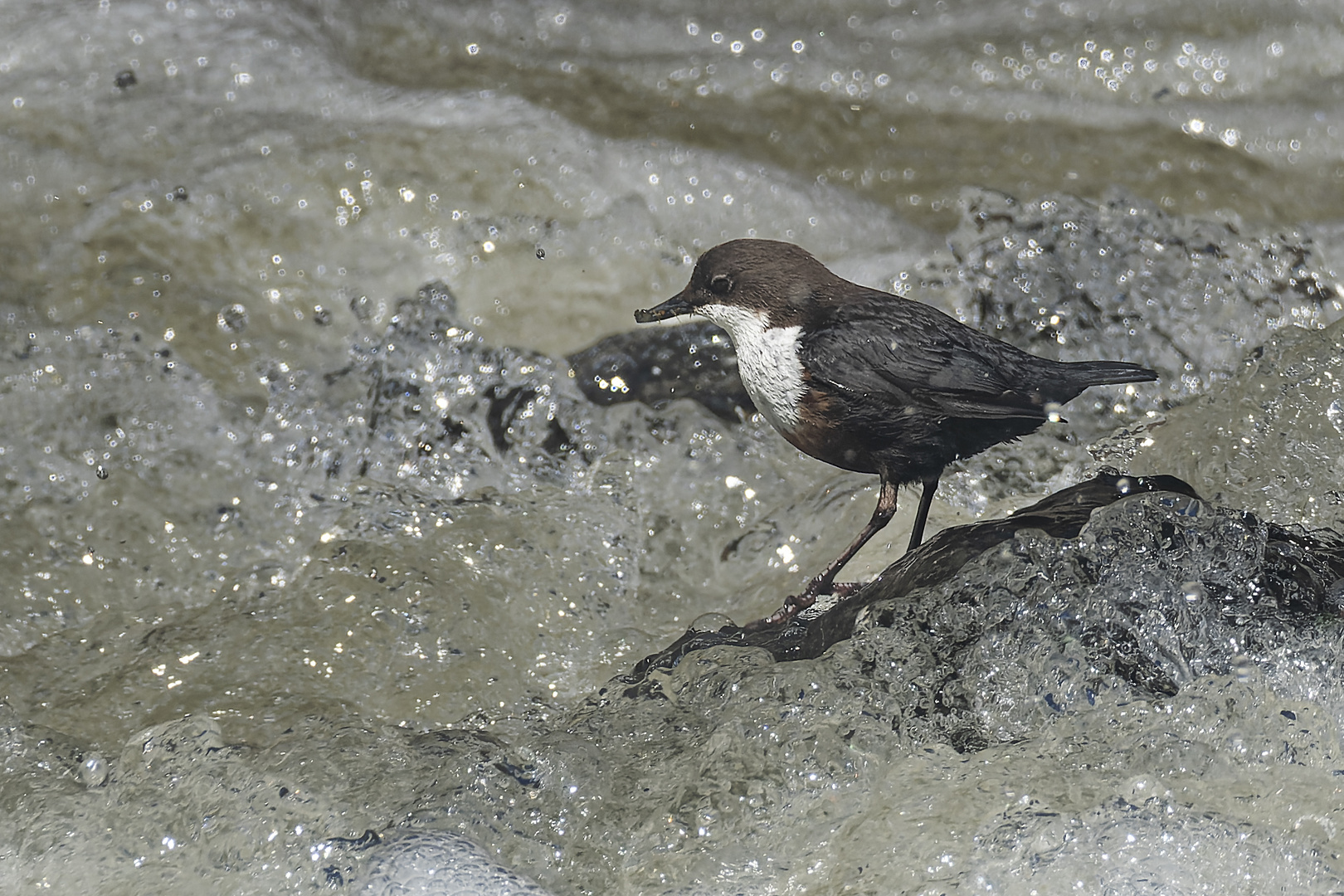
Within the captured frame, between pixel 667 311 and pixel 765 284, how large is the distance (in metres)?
0.19

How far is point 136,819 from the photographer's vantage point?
2086 mm

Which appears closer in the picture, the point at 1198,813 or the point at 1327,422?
the point at 1198,813

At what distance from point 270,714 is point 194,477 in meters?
1.20

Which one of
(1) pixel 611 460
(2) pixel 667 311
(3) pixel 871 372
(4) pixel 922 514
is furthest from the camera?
(1) pixel 611 460

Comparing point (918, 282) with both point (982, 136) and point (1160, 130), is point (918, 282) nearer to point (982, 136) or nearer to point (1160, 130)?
point (982, 136)

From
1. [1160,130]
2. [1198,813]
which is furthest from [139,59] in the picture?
[1198,813]

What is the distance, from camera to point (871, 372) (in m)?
1.96

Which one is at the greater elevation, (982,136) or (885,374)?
(885,374)

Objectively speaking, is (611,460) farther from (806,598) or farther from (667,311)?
(667,311)

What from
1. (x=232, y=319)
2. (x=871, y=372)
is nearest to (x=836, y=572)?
(x=871, y=372)

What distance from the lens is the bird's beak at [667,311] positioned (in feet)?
6.81

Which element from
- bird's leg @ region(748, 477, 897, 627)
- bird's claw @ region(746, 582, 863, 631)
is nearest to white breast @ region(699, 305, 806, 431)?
bird's leg @ region(748, 477, 897, 627)

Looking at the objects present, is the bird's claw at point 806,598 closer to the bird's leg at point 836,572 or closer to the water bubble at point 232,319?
the bird's leg at point 836,572

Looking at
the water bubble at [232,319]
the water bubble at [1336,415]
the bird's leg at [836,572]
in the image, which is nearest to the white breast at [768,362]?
the bird's leg at [836,572]
